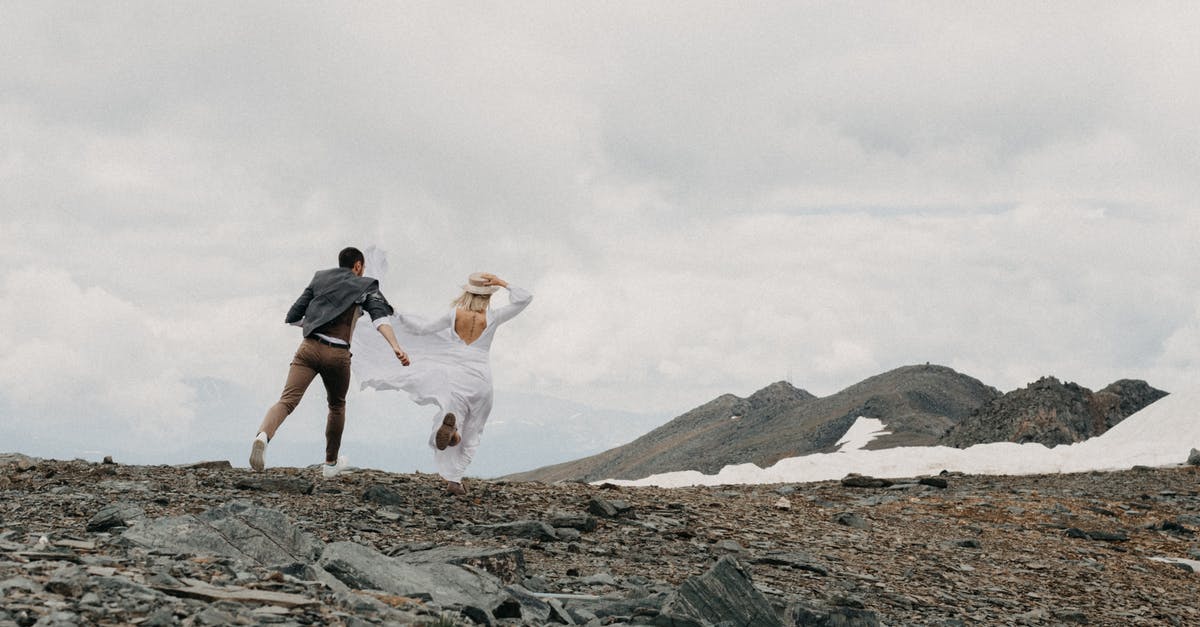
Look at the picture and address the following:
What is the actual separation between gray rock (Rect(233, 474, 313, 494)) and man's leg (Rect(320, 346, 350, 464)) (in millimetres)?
725

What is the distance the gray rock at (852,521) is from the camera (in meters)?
14.4

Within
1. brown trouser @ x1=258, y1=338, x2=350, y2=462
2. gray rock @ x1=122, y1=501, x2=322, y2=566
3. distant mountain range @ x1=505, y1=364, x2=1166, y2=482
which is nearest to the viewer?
gray rock @ x1=122, y1=501, x2=322, y2=566

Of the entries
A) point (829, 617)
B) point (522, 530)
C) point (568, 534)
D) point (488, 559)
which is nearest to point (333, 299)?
point (522, 530)

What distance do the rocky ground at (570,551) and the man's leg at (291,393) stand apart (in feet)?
2.27

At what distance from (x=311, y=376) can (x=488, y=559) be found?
5291 millimetres

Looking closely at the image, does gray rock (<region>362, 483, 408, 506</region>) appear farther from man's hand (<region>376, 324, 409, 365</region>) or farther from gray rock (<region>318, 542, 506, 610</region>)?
gray rock (<region>318, 542, 506, 610</region>)

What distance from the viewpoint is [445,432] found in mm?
12656

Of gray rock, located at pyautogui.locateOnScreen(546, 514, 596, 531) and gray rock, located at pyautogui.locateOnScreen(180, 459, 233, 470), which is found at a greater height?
gray rock, located at pyautogui.locateOnScreen(180, 459, 233, 470)

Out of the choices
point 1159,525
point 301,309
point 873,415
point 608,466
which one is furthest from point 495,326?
point 608,466

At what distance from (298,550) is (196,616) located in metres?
2.64

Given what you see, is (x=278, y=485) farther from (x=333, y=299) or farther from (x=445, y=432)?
(x=333, y=299)

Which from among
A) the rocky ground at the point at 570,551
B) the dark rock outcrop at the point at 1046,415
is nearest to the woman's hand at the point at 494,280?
the rocky ground at the point at 570,551

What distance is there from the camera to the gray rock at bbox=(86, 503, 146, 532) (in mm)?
9406

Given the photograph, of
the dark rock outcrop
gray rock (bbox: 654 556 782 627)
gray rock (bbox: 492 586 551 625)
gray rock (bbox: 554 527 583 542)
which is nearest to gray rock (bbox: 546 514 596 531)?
gray rock (bbox: 554 527 583 542)
